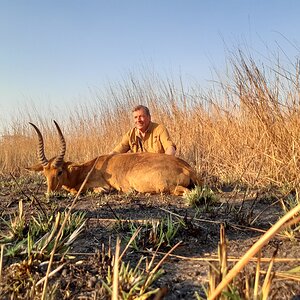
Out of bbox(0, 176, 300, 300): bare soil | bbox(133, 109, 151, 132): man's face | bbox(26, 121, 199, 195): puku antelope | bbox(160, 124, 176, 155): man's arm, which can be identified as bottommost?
bbox(0, 176, 300, 300): bare soil

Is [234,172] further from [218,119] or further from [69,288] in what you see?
[69,288]

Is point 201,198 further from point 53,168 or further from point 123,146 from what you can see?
point 123,146

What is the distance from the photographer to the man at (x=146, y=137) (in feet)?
22.4

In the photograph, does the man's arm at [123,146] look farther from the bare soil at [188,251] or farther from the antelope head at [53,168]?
the bare soil at [188,251]

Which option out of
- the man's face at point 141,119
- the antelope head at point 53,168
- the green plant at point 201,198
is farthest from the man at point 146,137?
the green plant at point 201,198

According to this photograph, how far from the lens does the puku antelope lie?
5.43 meters

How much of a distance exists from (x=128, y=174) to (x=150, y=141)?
123 cm

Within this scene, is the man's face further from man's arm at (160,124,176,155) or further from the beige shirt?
man's arm at (160,124,176,155)

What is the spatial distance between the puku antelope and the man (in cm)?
77

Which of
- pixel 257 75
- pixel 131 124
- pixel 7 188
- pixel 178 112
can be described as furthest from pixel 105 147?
pixel 257 75

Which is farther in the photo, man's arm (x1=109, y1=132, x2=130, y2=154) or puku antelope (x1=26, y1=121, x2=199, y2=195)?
man's arm (x1=109, y1=132, x2=130, y2=154)

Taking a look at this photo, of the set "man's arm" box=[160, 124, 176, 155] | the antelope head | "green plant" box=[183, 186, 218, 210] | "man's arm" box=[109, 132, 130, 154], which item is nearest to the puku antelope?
the antelope head

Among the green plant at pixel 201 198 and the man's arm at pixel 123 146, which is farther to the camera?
the man's arm at pixel 123 146

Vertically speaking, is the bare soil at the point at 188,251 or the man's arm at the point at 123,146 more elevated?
the man's arm at the point at 123,146
